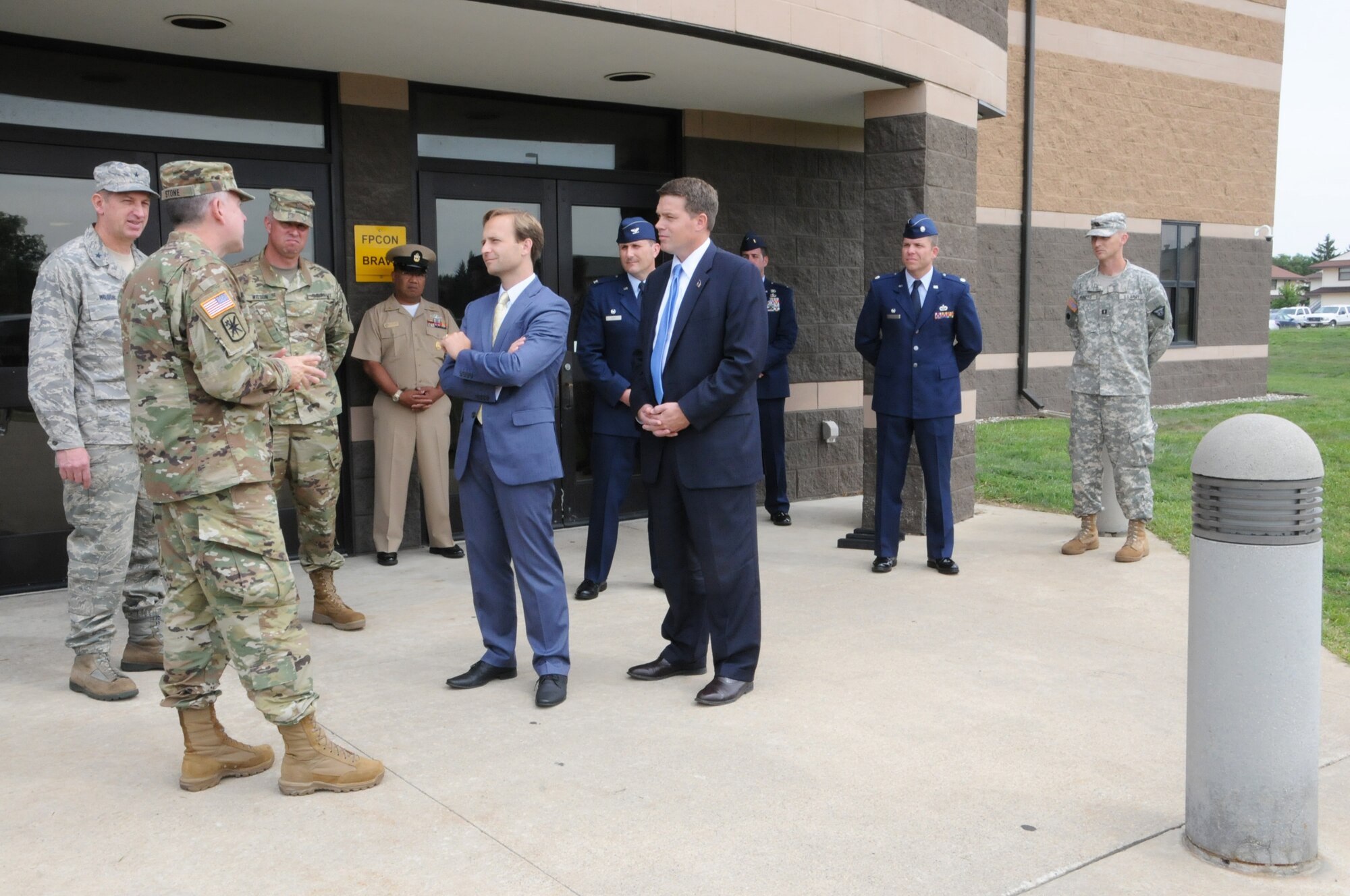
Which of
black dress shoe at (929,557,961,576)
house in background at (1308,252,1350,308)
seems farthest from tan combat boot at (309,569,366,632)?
house in background at (1308,252,1350,308)

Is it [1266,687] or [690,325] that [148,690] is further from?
[1266,687]

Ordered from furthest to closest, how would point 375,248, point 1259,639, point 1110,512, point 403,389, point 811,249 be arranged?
1. point 811,249
2. point 1110,512
3. point 375,248
4. point 403,389
5. point 1259,639

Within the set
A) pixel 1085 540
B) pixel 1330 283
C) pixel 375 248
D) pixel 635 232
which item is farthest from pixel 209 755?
pixel 1330 283

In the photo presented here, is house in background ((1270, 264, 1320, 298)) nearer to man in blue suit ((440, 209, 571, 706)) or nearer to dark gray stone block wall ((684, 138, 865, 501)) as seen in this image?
dark gray stone block wall ((684, 138, 865, 501))

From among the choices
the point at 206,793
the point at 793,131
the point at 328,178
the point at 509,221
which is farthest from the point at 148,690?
the point at 793,131

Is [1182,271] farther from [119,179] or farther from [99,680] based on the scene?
[99,680]

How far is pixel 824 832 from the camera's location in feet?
11.8

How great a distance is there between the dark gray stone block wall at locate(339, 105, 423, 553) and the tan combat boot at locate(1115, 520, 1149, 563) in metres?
4.70

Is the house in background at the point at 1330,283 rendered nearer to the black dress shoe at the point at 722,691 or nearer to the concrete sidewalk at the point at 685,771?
the concrete sidewalk at the point at 685,771

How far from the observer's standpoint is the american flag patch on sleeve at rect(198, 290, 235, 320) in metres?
3.65

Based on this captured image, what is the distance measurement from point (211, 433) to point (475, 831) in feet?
4.94

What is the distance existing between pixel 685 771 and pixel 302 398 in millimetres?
3032

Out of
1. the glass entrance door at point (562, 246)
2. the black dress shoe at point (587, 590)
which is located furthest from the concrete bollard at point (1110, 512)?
the black dress shoe at point (587, 590)

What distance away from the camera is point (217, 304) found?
12.1 feet
